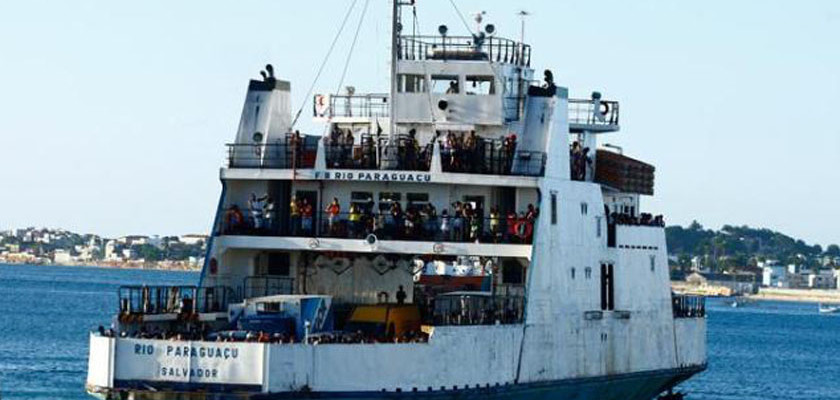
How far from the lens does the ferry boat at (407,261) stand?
120 feet

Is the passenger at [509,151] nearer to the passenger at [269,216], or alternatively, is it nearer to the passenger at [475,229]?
the passenger at [475,229]

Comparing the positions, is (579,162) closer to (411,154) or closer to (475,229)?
(475,229)

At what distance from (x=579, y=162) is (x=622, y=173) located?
3353 millimetres

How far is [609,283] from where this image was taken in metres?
45.4

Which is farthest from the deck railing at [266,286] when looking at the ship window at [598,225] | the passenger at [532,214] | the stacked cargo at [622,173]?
the stacked cargo at [622,173]

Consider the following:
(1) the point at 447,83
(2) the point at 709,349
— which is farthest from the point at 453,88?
(2) the point at 709,349

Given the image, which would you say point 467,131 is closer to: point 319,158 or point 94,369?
point 319,158

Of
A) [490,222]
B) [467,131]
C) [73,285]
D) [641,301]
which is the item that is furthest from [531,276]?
[73,285]

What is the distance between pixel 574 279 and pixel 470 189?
9.30 ft

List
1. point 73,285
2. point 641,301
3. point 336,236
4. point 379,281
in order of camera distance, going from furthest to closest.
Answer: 1. point 73,285
2. point 641,301
3. point 379,281
4. point 336,236

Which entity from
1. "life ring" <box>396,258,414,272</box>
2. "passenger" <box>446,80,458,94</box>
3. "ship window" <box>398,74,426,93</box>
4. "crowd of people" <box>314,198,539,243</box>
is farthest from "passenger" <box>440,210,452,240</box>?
"ship window" <box>398,74,426,93</box>

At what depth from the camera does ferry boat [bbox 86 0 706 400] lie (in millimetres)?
36469

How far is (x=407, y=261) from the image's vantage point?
43.0m

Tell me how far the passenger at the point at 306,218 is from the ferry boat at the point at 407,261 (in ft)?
0.10
